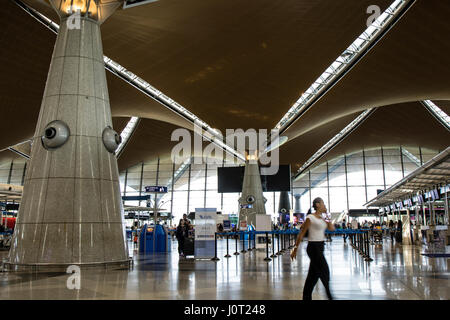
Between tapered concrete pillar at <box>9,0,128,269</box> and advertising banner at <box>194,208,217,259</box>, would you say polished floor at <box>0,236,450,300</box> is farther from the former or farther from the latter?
advertising banner at <box>194,208,217,259</box>

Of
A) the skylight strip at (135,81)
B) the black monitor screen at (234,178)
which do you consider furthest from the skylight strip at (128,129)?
the skylight strip at (135,81)

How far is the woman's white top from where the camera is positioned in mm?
5410

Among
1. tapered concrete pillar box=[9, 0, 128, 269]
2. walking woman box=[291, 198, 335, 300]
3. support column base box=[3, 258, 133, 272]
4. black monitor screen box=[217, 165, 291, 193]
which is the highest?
black monitor screen box=[217, 165, 291, 193]

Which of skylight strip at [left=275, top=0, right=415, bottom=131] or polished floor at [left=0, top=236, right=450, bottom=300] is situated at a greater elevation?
skylight strip at [left=275, top=0, right=415, bottom=131]

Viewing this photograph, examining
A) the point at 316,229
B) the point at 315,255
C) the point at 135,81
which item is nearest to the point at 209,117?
the point at 135,81

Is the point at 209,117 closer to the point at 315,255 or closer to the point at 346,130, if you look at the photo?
the point at 346,130

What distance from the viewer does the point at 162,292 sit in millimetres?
6023

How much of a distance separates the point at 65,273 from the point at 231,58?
636 inches

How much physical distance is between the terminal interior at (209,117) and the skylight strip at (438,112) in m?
0.16

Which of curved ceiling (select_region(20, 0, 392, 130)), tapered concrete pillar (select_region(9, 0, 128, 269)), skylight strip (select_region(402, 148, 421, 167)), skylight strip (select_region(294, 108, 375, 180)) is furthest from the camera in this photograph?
skylight strip (select_region(402, 148, 421, 167))

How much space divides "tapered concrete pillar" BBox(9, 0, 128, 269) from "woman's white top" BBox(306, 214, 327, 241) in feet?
19.0

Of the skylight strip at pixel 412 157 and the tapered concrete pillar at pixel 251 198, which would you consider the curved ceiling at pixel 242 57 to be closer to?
the tapered concrete pillar at pixel 251 198

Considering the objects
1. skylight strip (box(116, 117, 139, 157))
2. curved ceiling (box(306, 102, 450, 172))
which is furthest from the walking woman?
skylight strip (box(116, 117, 139, 157))
